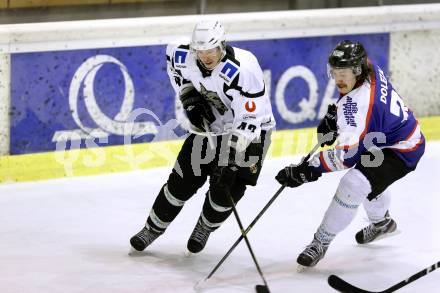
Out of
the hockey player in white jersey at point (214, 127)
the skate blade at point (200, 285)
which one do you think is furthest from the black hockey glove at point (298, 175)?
the skate blade at point (200, 285)

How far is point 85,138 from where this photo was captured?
5.95 m

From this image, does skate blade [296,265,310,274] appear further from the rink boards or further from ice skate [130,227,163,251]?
the rink boards

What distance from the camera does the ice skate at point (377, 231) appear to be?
16.0 feet

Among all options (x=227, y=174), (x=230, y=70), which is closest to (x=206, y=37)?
(x=230, y=70)

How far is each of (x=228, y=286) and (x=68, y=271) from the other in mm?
670

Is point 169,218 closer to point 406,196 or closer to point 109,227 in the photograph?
point 109,227

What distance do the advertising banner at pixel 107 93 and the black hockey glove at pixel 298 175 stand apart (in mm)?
1868

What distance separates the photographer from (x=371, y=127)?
14.2 ft

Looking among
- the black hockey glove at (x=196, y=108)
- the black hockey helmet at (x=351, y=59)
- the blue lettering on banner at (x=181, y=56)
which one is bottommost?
the black hockey glove at (x=196, y=108)

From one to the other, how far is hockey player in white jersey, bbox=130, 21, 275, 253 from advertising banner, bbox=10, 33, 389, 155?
1.39m

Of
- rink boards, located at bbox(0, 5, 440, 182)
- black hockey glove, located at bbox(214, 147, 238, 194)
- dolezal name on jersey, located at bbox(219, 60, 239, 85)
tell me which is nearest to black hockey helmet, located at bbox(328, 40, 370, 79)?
dolezal name on jersey, located at bbox(219, 60, 239, 85)

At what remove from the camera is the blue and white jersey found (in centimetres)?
424

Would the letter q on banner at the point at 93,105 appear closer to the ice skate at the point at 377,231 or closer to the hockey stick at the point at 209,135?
the hockey stick at the point at 209,135

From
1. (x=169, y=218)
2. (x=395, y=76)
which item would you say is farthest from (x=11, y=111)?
(x=395, y=76)
